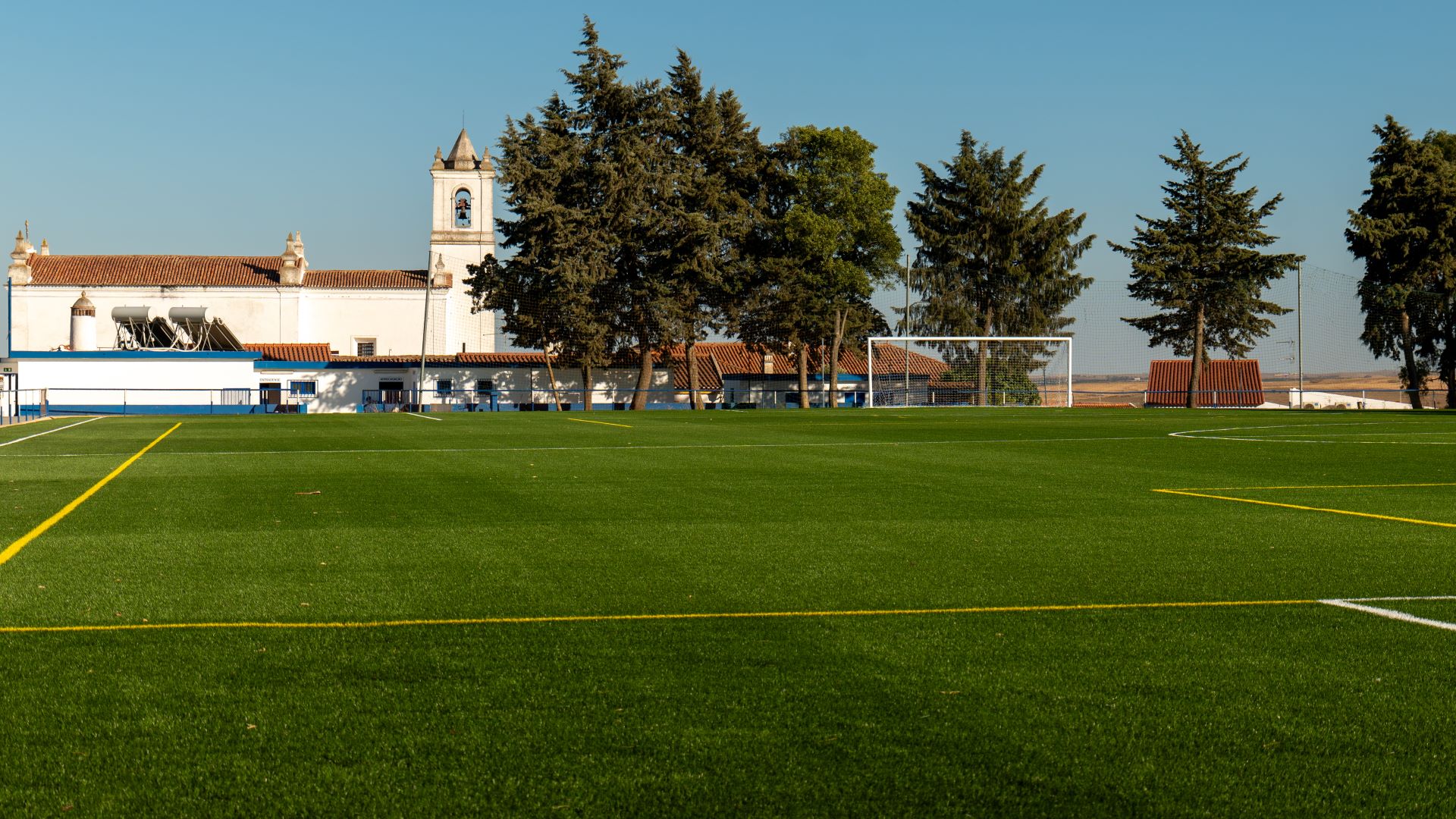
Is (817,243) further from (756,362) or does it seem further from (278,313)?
(278,313)

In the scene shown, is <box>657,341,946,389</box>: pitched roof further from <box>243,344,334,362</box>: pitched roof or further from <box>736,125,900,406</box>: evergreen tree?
<box>243,344,334,362</box>: pitched roof

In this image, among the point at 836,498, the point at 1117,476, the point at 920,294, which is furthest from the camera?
the point at 920,294

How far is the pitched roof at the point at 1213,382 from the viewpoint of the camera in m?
56.7

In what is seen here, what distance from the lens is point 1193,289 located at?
58188 mm

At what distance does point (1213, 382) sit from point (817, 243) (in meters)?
20.2

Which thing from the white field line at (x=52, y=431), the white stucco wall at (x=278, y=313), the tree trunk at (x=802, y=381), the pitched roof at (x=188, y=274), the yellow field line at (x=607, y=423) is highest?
the pitched roof at (x=188, y=274)

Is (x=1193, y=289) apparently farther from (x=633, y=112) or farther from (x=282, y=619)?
(x=282, y=619)

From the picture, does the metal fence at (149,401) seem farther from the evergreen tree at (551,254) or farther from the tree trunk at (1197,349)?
the tree trunk at (1197,349)

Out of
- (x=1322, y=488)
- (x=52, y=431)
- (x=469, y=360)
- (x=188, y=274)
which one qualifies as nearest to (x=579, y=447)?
(x=1322, y=488)

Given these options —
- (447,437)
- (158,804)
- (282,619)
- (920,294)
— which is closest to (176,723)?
(158,804)

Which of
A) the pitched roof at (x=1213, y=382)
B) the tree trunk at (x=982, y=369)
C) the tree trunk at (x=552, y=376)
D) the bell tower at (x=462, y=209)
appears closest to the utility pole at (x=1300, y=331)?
the pitched roof at (x=1213, y=382)

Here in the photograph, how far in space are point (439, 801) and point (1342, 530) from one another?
23.1 feet

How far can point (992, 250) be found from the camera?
6644cm

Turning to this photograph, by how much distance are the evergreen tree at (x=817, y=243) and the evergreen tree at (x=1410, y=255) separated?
20640 millimetres
